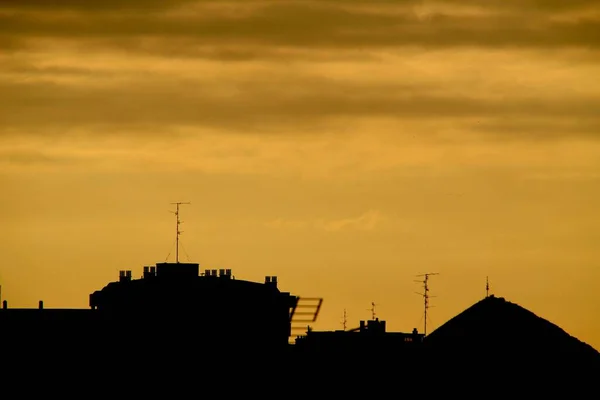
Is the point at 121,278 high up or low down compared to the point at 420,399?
up

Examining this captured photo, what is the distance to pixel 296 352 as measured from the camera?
12481 centimetres

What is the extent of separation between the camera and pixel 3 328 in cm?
12425

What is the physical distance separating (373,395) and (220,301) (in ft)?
78.0

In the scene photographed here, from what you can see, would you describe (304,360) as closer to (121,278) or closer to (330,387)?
(330,387)

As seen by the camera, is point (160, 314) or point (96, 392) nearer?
point (96, 392)

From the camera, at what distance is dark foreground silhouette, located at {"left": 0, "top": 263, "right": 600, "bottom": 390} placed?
119 m

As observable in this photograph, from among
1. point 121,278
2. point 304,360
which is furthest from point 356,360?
point 121,278

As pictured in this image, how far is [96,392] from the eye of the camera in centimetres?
11612

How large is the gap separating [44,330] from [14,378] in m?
8.00

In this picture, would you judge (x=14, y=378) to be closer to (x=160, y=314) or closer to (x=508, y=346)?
(x=160, y=314)

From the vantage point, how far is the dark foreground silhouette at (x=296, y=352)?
119m

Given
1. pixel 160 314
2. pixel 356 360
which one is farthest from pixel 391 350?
pixel 160 314

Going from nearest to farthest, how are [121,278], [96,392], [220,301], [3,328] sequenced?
[96,392], [3,328], [220,301], [121,278]

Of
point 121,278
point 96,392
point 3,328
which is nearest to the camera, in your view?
point 96,392
